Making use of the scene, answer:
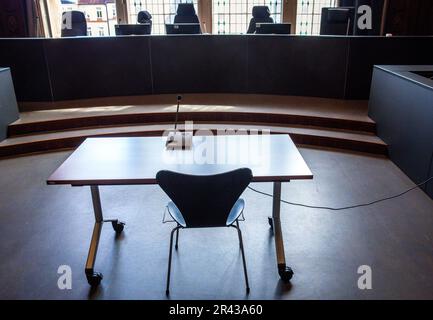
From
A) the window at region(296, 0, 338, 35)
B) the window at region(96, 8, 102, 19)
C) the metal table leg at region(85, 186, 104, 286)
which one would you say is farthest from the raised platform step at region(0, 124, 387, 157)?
the window at region(96, 8, 102, 19)

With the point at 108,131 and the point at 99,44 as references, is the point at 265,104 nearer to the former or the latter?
the point at 108,131

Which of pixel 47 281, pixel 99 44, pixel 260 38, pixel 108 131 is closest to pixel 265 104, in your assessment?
pixel 260 38

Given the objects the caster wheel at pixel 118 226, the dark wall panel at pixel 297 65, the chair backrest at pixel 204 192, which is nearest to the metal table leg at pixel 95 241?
the caster wheel at pixel 118 226

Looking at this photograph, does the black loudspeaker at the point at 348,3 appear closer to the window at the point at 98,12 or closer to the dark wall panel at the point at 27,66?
the dark wall panel at the point at 27,66

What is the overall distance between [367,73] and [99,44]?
366 cm

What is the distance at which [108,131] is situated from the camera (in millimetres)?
4285

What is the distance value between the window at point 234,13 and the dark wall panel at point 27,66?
11.6ft

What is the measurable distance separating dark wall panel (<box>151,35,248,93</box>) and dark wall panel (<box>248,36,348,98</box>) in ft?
0.57

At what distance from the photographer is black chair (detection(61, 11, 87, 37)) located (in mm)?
5773

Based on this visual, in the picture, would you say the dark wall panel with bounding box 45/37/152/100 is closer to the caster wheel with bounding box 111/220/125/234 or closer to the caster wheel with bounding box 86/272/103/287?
the caster wheel with bounding box 111/220/125/234

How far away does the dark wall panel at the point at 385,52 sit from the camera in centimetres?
477

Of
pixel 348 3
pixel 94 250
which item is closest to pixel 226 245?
pixel 94 250

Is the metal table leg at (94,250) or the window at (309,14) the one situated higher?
the window at (309,14)
